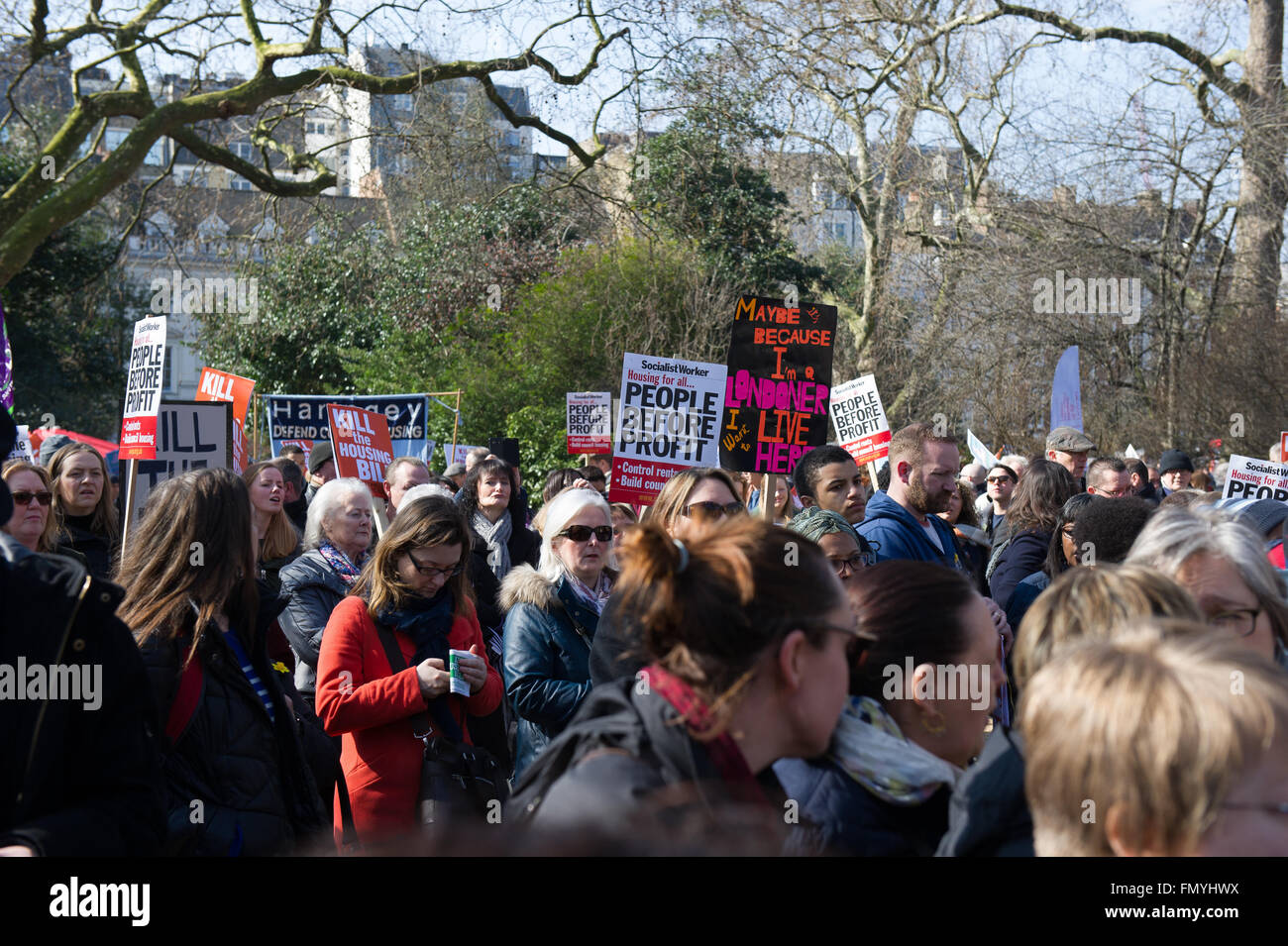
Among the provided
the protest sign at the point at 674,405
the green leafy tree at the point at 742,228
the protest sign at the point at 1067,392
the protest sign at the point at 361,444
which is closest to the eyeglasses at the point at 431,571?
the protest sign at the point at 674,405

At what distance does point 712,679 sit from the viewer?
2029 millimetres

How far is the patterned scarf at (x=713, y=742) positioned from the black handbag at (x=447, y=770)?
2363 millimetres

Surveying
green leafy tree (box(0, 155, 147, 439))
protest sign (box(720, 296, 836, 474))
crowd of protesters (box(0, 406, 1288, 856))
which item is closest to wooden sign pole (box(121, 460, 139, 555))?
crowd of protesters (box(0, 406, 1288, 856))

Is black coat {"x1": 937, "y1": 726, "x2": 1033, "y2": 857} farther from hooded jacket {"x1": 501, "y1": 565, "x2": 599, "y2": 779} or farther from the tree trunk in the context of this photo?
the tree trunk

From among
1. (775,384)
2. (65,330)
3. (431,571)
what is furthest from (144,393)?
(65,330)

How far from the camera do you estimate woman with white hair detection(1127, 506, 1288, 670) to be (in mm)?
3309

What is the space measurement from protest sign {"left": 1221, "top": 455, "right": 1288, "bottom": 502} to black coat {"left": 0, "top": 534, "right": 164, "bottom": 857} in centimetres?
887

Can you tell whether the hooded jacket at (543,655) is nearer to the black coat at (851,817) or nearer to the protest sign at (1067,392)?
the black coat at (851,817)

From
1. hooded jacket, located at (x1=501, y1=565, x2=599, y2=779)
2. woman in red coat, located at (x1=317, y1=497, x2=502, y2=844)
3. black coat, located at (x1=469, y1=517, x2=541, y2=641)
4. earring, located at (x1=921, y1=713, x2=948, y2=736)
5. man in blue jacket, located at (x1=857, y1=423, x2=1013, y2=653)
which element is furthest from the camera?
black coat, located at (x1=469, y1=517, x2=541, y2=641)

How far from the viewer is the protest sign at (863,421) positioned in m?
10.2

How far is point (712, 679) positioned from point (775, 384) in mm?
4987

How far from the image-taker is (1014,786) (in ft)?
7.02

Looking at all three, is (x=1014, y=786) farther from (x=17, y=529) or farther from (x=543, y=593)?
(x=17, y=529)
